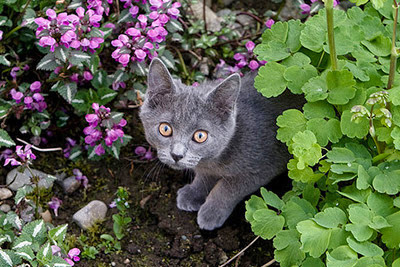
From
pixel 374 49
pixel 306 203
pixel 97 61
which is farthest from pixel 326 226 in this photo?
pixel 97 61

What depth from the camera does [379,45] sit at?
2562 mm

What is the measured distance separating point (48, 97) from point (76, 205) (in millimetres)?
720

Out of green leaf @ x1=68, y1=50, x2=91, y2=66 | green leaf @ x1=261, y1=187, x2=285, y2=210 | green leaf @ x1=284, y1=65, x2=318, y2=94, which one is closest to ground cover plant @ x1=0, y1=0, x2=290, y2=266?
green leaf @ x1=68, y1=50, x2=91, y2=66

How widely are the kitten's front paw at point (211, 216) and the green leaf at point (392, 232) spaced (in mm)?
1116

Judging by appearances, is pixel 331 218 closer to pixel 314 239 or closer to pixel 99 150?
pixel 314 239

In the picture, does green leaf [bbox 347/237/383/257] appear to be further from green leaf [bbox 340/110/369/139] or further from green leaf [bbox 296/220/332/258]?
green leaf [bbox 340/110/369/139]

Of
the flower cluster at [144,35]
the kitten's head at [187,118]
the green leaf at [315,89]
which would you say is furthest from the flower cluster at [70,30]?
the green leaf at [315,89]

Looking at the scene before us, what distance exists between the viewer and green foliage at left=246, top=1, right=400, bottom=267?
208 centimetres

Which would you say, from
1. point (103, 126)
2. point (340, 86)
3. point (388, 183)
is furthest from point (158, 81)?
point (388, 183)

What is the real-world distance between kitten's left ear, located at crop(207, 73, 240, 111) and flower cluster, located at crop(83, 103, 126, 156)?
60 cm

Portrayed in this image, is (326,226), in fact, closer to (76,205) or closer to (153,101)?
(153,101)

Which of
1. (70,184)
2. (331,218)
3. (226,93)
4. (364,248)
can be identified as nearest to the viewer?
(364,248)

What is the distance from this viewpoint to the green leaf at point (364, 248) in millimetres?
2008

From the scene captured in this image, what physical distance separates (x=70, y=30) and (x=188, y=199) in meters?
1.18
